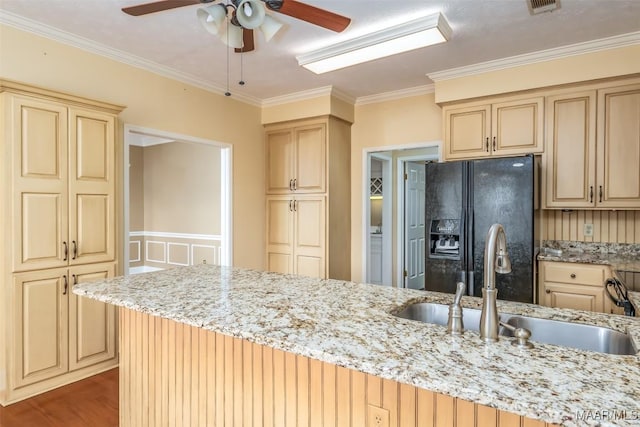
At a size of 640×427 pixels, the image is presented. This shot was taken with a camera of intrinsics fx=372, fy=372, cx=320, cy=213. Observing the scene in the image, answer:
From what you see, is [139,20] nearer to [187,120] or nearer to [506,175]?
[187,120]

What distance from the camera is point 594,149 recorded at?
292cm

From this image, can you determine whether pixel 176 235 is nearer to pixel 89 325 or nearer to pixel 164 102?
pixel 164 102

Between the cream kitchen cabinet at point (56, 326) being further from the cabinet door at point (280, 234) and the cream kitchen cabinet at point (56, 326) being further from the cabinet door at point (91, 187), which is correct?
the cabinet door at point (280, 234)

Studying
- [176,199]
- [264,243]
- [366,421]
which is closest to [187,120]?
[264,243]

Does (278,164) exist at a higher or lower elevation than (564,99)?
lower

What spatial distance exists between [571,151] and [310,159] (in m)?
2.45

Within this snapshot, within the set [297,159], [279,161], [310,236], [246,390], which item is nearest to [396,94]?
[297,159]

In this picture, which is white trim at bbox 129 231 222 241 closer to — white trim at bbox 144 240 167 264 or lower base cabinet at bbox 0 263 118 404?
white trim at bbox 144 240 167 264

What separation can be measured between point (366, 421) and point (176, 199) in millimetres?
5527

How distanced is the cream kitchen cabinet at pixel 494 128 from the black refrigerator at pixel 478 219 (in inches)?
8.6

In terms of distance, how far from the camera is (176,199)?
603cm

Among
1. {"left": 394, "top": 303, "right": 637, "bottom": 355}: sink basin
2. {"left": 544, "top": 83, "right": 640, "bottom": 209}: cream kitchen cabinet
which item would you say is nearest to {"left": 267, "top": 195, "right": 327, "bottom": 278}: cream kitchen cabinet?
{"left": 544, "top": 83, "right": 640, "bottom": 209}: cream kitchen cabinet

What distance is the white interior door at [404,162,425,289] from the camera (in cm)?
526

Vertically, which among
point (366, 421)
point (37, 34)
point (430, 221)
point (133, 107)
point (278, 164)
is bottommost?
point (366, 421)
